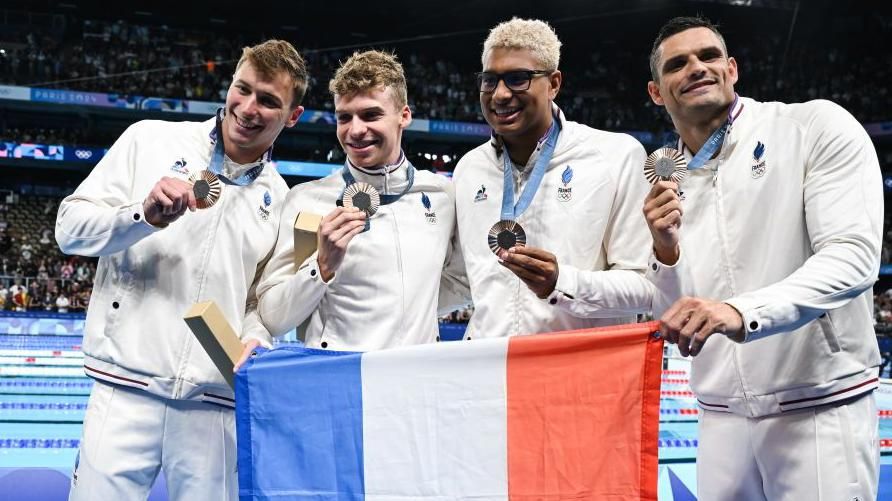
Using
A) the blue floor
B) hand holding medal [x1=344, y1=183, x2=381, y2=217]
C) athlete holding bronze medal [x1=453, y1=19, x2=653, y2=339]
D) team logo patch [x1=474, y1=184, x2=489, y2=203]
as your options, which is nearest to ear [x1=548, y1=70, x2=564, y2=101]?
athlete holding bronze medal [x1=453, y1=19, x2=653, y2=339]

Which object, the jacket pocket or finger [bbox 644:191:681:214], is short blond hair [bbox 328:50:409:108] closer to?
finger [bbox 644:191:681:214]

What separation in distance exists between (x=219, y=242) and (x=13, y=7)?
86.6 ft

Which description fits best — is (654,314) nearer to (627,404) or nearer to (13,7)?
(627,404)

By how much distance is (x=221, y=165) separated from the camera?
2.82 meters

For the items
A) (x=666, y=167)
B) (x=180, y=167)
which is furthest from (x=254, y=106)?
(x=666, y=167)

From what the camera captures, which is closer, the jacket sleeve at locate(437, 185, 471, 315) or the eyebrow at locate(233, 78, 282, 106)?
the eyebrow at locate(233, 78, 282, 106)

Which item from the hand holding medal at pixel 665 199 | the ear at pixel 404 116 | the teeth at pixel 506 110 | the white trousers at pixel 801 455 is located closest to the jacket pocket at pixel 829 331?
the white trousers at pixel 801 455

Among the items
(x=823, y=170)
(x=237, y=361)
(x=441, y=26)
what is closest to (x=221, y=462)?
(x=237, y=361)

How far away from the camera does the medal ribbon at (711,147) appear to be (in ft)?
8.32

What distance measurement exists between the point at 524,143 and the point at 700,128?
23.9 inches

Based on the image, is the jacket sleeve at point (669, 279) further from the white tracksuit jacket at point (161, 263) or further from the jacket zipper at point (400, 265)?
the white tracksuit jacket at point (161, 263)

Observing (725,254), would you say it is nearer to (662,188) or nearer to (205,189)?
(662,188)

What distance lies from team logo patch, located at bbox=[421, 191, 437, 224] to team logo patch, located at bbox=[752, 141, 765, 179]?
1104 millimetres

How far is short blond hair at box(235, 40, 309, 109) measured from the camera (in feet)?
9.10
